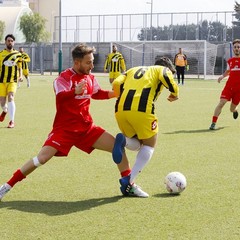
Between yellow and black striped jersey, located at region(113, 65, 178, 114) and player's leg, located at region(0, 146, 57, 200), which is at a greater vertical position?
yellow and black striped jersey, located at region(113, 65, 178, 114)

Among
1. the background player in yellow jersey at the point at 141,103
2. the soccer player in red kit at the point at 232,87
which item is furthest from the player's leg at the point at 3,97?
the background player in yellow jersey at the point at 141,103

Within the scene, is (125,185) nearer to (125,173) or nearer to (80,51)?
(125,173)

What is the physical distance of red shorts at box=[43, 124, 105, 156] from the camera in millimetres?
6414

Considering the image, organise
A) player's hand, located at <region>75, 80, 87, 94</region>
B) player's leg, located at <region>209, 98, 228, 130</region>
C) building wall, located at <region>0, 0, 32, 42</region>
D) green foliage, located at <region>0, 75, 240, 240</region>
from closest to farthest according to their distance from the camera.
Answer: green foliage, located at <region>0, 75, 240, 240</region>
player's hand, located at <region>75, 80, 87, 94</region>
player's leg, located at <region>209, 98, 228, 130</region>
building wall, located at <region>0, 0, 32, 42</region>

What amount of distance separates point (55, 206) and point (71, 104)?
104 cm

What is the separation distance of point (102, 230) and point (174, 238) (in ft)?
2.04

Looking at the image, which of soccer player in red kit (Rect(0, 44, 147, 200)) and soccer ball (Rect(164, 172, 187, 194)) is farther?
soccer ball (Rect(164, 172, 187, 194))

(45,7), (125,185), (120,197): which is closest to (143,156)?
(125,185)

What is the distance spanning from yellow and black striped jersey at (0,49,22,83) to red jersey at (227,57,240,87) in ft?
15.0

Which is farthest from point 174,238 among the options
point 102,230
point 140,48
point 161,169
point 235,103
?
point 140,48

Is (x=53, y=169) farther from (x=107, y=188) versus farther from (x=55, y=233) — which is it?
(x=55, y=233)

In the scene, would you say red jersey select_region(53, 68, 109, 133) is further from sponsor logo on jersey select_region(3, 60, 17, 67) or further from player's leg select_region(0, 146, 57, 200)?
sponsor logo on jersey select_region(3, 60, 17, 67)

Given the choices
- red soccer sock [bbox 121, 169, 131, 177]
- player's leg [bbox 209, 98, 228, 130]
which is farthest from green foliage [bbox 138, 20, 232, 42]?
red soccer sock [bbox 121, 169, 131, 177]

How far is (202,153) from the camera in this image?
9.75 meters
